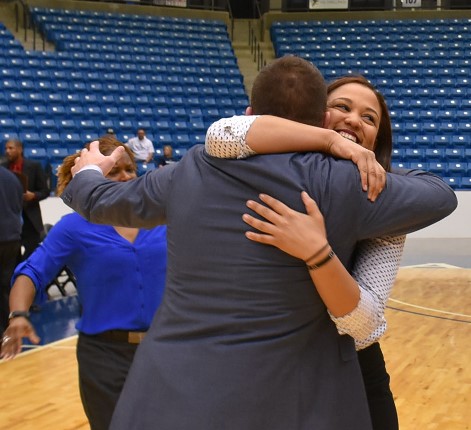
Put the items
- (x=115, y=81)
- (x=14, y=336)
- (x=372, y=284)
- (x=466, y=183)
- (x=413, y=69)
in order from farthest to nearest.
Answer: (x=413, y=69) → (x=115, y=81) → (x=466, y=183) → (x=14, y=336) → (x=372, y=284)

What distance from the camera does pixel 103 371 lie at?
101 inches

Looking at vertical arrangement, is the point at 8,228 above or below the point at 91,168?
below

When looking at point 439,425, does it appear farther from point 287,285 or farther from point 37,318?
point 37,318

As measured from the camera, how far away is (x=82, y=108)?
47.1ft

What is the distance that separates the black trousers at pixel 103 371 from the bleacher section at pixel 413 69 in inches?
487

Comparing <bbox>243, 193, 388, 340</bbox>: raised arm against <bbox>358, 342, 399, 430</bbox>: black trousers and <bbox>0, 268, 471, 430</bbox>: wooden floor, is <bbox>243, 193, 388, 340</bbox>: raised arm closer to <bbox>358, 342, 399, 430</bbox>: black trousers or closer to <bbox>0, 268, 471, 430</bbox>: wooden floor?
<bbox>358, 342, 399, 430</bbox>: black trousers

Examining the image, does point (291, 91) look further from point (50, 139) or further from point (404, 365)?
point (50, 139)

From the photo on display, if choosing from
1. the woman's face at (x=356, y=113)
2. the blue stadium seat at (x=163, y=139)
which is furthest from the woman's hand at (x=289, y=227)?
the blue stadium seat at (x=163, y=139)

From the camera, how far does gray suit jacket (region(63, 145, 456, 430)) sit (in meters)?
1.38

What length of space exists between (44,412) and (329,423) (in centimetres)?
349

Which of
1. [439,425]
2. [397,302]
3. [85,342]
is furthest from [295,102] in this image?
[397,302]

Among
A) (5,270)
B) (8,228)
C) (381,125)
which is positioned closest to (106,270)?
(381,125)

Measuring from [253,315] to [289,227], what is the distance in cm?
16

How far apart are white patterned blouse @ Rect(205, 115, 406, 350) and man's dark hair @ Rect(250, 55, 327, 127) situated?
0.14ft
